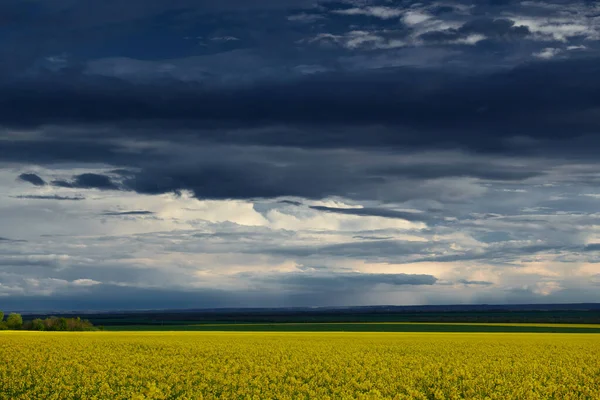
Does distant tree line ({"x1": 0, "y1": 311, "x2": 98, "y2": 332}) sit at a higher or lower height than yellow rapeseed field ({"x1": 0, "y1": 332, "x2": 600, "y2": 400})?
higher

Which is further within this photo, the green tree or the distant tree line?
the distant tree line

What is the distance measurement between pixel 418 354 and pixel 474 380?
15.9m

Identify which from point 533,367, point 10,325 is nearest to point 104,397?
point 533,367

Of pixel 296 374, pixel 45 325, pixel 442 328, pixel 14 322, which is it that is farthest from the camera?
pixel 45 325

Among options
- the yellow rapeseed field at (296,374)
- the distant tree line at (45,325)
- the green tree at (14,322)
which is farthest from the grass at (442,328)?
the yellow rapeseed field at (296,374)

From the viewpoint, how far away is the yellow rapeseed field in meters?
30.7

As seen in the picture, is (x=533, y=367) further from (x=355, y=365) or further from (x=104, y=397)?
(x=104, y=397)

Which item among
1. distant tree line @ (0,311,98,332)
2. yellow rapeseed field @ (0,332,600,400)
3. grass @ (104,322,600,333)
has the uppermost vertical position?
distant tree line @ (0,311,98,332)

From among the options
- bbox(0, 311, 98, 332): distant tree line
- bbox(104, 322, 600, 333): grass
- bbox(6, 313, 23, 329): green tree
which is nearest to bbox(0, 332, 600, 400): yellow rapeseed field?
bbox(104, 322, 600, 333): grass

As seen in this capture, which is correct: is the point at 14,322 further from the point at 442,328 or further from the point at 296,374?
the point at 296,374

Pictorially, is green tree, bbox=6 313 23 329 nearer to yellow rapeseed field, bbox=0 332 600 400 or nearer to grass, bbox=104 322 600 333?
grass, bbox=104 322 600 333

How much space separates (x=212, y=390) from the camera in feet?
104

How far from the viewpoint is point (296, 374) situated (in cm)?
3519

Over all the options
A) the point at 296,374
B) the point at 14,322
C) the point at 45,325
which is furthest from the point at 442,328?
the point at 296,374
